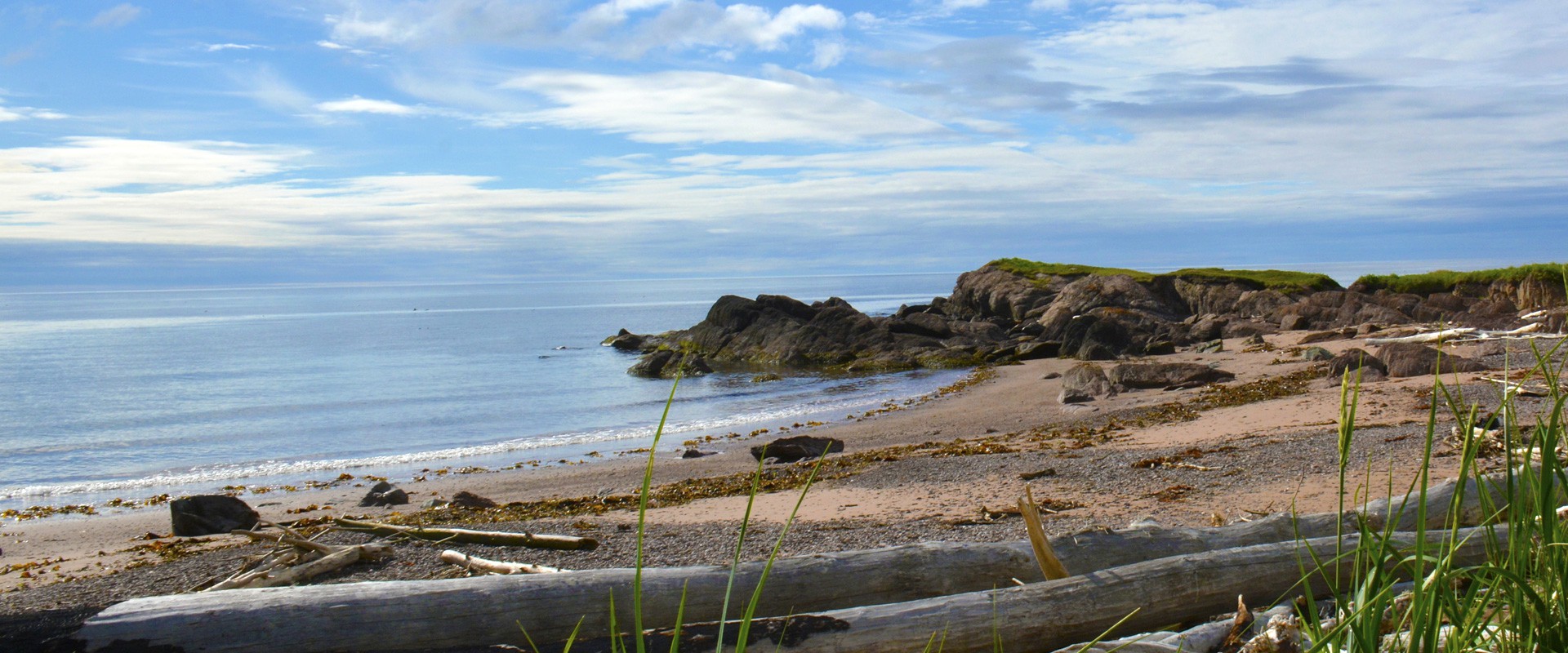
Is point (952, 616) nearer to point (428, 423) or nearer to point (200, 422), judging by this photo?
point (428, 423)

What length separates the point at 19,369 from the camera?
47.8m

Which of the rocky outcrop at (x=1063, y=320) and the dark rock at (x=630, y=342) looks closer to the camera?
the rocky outcrop at (x=1063, y=320)

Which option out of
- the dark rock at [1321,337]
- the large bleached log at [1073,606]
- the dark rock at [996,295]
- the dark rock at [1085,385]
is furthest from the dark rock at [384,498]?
the dark rock at [996,295]

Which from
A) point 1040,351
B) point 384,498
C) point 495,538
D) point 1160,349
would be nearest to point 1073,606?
point 495,538

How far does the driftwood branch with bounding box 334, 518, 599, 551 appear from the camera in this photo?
304 inches

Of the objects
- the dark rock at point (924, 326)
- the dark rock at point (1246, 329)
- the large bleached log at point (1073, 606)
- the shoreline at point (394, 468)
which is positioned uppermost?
the dark rock at point (924, 326)

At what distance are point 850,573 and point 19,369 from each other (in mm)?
56583

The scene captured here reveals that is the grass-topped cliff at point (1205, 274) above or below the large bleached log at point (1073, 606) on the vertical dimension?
above

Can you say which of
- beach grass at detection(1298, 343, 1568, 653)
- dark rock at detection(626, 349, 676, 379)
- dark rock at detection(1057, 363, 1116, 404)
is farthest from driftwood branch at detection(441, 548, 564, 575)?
dark rock at detection(626, 349, 676, 379)

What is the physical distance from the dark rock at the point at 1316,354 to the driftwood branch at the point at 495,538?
22.1m

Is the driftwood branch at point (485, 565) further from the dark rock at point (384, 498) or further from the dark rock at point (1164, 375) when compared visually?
the dark rock at point (1164, 375)

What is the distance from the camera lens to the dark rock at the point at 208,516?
34.4ft

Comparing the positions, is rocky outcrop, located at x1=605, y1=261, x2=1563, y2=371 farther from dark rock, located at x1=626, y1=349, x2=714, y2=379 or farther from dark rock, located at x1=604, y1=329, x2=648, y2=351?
dark rock, located at x1=604, y1=329, x2=648, y2=351

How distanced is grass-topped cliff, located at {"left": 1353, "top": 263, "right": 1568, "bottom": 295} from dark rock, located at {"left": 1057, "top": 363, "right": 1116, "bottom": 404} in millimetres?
22393
